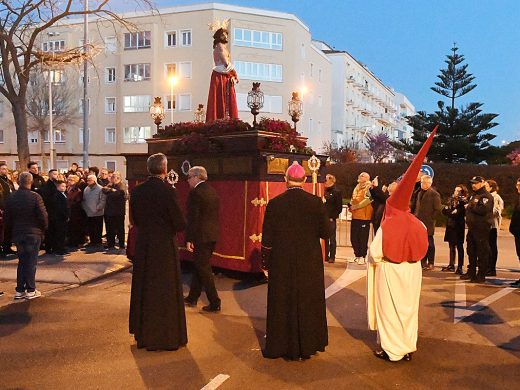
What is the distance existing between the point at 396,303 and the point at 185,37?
43455 mm

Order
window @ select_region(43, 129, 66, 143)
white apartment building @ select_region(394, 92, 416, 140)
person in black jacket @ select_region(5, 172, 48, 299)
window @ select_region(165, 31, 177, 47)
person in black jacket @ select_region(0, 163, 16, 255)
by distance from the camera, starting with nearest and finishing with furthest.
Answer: person in black jacket @ select_region(5, 172, 48, 299) < person in black jacket @ select_region(0, 163, 16, 255) < window @ select_region(165, 31, 177, 47) < window @ select_region(43, 129, 66, 143) < white apartment building @ select_region(394, 92, 416, 140)

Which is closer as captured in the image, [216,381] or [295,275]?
[216,381]

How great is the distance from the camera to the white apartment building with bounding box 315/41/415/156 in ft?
222

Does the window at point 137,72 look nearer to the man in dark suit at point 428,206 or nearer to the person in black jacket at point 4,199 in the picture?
the person in black jacket at point 4,199

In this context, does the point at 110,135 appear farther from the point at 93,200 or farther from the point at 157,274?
the point at 157,274

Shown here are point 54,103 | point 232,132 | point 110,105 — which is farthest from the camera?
point 110,105

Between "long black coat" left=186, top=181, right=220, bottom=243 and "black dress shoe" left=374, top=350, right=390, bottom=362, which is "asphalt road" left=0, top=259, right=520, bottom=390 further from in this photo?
"long black coat" left=186, top=181, right=220, bottom=243

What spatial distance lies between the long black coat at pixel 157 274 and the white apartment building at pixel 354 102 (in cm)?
5335

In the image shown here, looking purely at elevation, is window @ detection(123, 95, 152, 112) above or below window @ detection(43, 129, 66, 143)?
above

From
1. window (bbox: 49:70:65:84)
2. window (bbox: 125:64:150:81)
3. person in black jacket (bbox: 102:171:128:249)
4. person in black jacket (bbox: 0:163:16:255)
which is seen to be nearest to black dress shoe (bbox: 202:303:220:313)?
person in black jacket (bbox: 102:171:128:249)

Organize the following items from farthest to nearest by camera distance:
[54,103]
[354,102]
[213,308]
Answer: [354,102]
[54,103]
[213,308]

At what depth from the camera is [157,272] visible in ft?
19.5

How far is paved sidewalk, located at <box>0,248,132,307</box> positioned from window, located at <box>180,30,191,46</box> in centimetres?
3628

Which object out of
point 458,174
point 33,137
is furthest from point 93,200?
point 33,137
